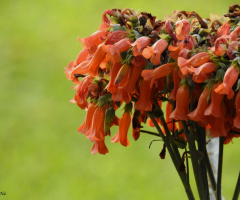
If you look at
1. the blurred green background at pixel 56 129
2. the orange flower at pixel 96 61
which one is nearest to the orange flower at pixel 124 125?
the orange flower at pixel 96 61

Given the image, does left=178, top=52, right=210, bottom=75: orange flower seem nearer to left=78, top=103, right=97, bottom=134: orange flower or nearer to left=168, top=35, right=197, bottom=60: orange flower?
left=168, top=35, right=197, bottom=60: orange flower

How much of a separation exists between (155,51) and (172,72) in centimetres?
6

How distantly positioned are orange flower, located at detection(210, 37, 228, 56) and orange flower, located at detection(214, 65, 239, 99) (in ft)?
0.10

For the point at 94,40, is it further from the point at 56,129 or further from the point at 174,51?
the point at 56,129

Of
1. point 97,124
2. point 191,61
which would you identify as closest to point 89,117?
point 97,124

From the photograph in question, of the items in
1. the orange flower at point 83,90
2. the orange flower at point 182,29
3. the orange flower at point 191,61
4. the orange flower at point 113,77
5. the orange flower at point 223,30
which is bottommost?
the orange flower at point 83,90

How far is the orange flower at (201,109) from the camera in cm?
96

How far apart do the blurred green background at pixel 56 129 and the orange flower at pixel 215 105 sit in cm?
167

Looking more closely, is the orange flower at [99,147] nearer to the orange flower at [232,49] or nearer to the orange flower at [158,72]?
the orange flower at [158,72]

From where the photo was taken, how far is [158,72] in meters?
0.97

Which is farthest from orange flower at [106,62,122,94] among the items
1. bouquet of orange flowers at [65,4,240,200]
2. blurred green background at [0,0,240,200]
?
blurred green background at [0,0,240,200]

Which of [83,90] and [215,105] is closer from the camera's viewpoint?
[215,105]

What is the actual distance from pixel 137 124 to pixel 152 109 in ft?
0.24

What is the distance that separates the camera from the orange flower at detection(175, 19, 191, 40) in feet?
3.21
